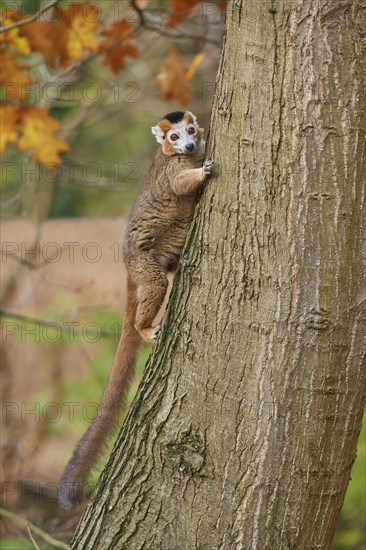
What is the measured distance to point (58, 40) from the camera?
5.03 meters

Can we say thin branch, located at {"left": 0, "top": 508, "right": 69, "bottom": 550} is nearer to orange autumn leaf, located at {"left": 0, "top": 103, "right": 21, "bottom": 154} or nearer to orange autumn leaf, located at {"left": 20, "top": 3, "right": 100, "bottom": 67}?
orange autumn leaf, located at {"left": 0, "top": 103, "right": 21, "bottom": 154}

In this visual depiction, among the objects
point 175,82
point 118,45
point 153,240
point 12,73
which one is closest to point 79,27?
point 118,45

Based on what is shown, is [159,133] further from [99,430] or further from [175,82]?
[99,430]

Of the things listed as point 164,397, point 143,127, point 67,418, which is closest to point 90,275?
point 67,418

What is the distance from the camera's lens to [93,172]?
11.2 m

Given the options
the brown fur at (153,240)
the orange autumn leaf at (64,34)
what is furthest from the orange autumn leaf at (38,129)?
the brown fur at (153,240)

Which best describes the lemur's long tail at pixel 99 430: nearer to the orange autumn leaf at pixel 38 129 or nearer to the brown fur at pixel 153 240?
the brown fur at pixel 153 240

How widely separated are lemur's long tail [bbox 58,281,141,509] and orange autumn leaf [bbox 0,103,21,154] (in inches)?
78.4

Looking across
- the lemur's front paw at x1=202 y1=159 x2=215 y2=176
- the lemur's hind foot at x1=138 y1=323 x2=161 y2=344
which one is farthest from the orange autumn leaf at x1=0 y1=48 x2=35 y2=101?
the lemur's front paw at x1=202 y1=159 x2=215 y2=176

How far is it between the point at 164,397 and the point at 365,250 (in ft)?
3.20

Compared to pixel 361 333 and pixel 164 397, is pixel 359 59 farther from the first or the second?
pixel 164 397

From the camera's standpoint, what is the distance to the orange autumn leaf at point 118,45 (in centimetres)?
524

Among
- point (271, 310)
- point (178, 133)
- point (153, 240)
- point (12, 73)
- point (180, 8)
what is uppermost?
point (180, 8)

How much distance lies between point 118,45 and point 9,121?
0.96 meters
